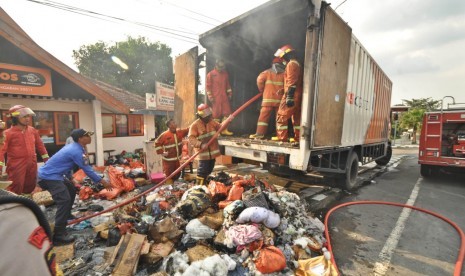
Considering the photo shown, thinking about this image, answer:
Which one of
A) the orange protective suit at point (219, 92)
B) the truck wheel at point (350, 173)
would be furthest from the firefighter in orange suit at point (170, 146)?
the truck wheel at point (350, 173)

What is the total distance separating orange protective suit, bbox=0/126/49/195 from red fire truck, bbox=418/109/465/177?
9336 millimetres

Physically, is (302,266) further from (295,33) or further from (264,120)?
(295,33)

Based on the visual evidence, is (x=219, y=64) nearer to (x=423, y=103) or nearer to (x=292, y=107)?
(x=292, y=107)

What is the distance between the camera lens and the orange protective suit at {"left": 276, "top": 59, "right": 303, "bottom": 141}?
3.71 m

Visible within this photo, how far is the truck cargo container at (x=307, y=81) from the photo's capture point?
3.29 metres

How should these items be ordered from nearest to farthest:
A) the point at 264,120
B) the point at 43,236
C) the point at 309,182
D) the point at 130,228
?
the point at 43,236 → the point at 130,228 → the point at 264,120 → the point at 309,182

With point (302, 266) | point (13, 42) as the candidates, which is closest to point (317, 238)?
point (302, 266)

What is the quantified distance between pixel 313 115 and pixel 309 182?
2.95 m

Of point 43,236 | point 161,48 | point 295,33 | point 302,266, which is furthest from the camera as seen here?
point 161,48

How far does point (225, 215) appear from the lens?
2.98 m

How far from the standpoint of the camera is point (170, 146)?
5004 millimetres

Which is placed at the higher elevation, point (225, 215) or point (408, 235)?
point (225, 215)

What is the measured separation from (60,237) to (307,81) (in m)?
3.85

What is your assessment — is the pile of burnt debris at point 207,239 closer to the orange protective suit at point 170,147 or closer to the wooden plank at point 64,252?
the wooden plank at point 64,252
